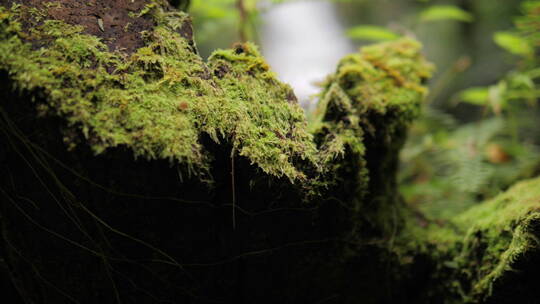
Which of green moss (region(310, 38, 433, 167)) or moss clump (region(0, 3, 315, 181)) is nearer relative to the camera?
moss clump (region(0, 3, 315, 181))

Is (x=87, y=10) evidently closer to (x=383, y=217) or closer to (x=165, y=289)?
(x=165, y=289)

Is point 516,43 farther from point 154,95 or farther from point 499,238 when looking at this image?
point 154,95

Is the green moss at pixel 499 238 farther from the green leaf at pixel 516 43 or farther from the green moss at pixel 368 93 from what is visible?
the green leaf at pixel 516 43

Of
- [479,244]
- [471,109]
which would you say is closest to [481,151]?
[479,244]

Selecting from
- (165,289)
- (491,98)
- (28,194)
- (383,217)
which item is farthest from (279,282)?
(491,98)

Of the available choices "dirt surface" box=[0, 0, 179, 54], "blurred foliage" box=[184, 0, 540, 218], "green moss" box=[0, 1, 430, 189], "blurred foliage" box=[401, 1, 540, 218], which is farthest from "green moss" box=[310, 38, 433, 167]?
"blurred foliage" box=[401, 1, 540, 218]

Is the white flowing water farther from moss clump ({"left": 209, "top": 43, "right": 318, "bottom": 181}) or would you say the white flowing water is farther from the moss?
moss clump ({"left": 209, "top": 43, "right": 318, "bottom": 181})

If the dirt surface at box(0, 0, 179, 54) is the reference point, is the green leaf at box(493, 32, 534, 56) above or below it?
above

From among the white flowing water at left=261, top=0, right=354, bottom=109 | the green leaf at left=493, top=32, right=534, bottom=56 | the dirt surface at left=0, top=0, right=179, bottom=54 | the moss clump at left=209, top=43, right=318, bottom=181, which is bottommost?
the moss clump at left=209, top=43, right=318, bottom=181
